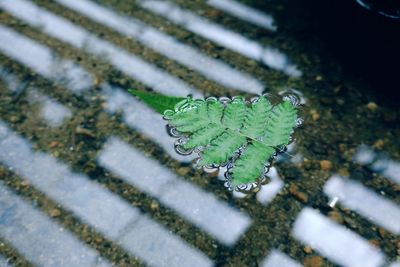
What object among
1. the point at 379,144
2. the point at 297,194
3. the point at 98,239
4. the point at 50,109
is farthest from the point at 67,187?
the point at 379,144

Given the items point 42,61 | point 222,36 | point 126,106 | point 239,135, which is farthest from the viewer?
point 222,36

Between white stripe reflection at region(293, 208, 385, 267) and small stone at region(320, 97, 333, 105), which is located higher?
small stone at region(320, 97, 333, 105)

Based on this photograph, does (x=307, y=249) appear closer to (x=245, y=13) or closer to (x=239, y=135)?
(x=239, y=135)

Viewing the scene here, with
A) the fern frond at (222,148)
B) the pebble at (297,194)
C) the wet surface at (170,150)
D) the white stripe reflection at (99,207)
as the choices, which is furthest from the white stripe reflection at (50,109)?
the pebble at (297,194)

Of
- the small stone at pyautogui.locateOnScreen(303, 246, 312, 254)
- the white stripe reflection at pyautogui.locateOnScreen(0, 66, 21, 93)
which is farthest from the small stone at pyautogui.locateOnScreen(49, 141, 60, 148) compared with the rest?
the small stone at pyautogui.locateOnScreen(303, 246, 312, 254)

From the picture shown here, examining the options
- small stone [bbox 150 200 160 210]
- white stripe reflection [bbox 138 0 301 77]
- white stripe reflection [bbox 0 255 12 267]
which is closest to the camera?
white stripe reflection [bbox 0 255 12 267]

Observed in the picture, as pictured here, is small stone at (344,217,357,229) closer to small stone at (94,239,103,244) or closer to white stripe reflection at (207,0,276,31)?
small stone at (94,239,103,244)
